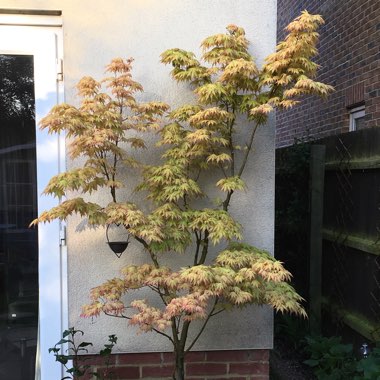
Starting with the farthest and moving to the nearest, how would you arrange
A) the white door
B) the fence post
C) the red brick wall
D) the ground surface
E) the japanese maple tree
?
the fence post
the ground surface
the red brick wall
the white door
the japanese maple tree

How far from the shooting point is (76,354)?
303 cm

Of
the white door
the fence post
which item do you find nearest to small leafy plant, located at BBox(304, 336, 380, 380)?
the fence post

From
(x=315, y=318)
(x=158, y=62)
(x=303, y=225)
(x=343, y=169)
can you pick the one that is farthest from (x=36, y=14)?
(x=315, y=318)

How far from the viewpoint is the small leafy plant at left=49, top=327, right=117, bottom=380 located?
2.93 m

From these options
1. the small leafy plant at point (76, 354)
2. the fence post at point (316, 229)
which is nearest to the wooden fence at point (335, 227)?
the fence post at point (316, 229)

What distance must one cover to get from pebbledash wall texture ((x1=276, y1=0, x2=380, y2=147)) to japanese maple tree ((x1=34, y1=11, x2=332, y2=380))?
97.4 inches

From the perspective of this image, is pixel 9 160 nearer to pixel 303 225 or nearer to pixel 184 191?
pixel 184 191

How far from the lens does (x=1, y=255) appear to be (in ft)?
10.1

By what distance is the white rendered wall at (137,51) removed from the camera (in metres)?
3.02

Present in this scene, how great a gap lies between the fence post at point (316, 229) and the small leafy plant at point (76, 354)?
2060mm

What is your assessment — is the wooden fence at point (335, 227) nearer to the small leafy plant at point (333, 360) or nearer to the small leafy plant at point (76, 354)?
the small leafy plant at point (333, 360)

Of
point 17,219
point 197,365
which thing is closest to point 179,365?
point 197,365

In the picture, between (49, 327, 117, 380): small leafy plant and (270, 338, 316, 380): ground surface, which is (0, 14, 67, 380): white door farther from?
(270, 338, 316, 380): ground surface

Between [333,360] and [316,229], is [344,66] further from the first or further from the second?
[333,360]
